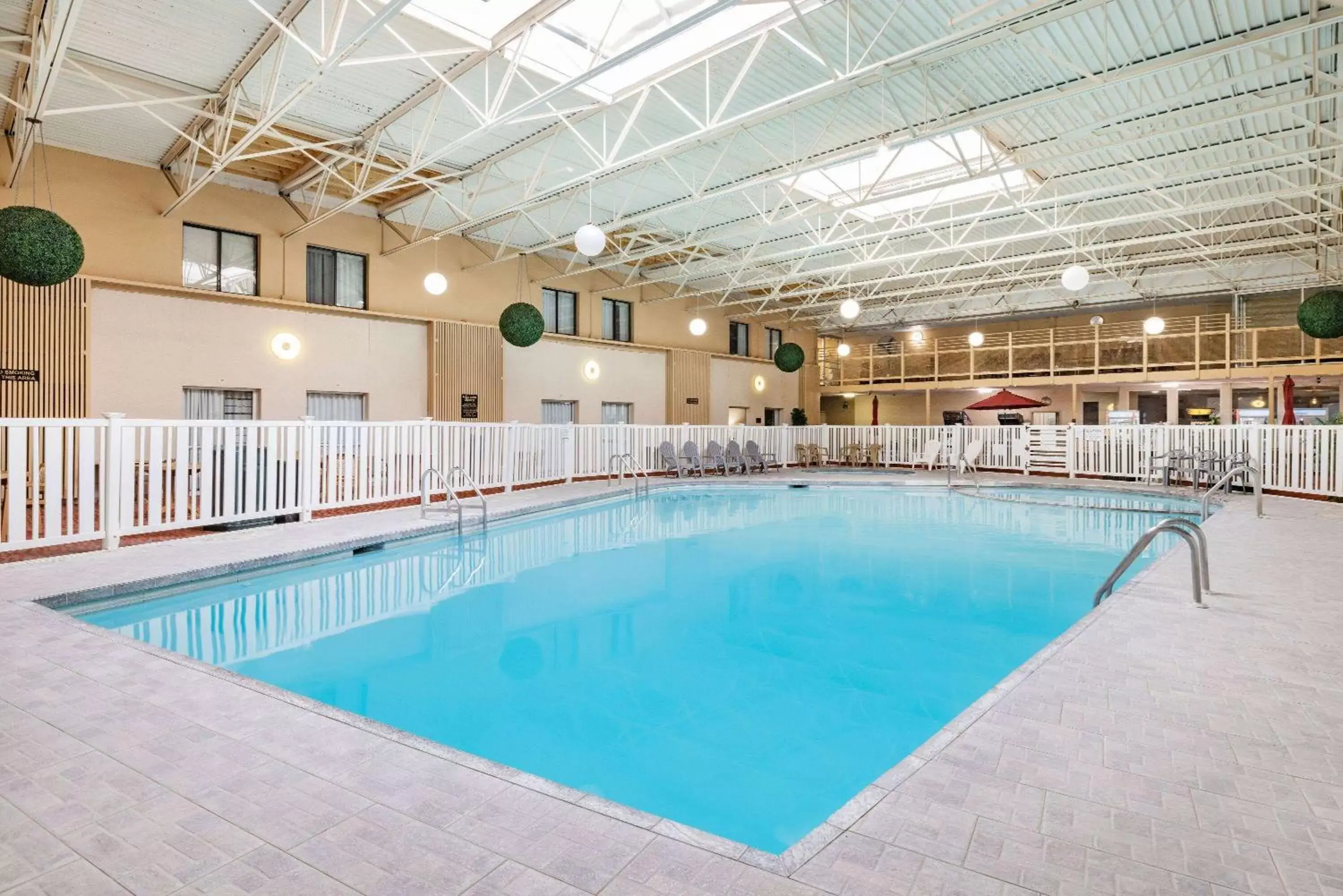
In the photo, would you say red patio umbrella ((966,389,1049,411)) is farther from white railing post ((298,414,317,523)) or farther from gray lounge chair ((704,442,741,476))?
white railing post ((298,414,317,523))

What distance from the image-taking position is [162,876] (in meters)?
1.58

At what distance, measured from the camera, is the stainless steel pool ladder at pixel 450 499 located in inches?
302

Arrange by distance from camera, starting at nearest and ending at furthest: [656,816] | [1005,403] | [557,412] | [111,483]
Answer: [656,816]
[111,483]
[1005,403]
[557,412]

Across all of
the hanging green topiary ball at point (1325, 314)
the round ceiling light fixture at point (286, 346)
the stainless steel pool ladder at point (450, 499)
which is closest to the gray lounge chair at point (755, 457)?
the stainless steel pool ladder at point (450, 499)

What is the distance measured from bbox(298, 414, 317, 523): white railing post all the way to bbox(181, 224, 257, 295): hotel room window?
5.29m

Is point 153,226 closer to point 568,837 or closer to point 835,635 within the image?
point 835,635

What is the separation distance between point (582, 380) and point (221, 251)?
732 cm

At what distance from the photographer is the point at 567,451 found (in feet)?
40.6

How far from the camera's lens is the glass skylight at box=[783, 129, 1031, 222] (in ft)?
31.4

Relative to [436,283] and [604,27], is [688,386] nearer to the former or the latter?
[436,283]

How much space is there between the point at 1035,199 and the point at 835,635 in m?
9.51

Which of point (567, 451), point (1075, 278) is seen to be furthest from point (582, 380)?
point (1075, 278)

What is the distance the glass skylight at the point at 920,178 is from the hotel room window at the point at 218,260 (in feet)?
28.6

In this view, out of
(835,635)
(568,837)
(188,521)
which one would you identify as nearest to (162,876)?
(568,837)
